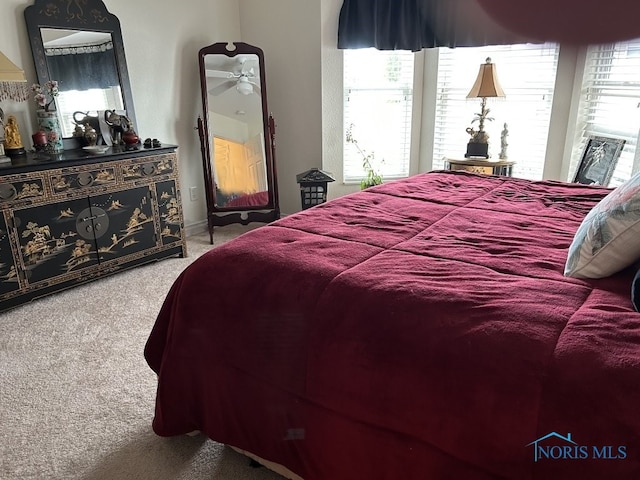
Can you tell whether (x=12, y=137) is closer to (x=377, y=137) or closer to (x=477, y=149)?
(x=377, y=137)

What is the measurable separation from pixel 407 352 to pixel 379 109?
3457 mm

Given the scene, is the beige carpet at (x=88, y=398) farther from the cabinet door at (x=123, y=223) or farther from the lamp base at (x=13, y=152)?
the lamp base at (x=13, y=152)

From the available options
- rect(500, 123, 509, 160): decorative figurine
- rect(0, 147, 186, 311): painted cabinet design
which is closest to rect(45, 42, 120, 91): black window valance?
rect(0, 147, 186, 311): painted cabinet design

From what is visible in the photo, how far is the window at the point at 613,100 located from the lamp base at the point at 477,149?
24.7 inches

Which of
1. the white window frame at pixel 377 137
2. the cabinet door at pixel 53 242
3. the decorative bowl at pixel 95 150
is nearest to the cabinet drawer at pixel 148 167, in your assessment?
the decorative bowl at pixel 95 150

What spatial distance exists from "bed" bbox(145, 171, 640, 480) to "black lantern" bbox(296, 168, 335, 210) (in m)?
1.94

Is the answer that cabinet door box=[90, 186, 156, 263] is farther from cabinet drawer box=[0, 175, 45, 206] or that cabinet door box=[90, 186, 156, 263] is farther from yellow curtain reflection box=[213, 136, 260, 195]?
yellow curtain reflection box=[213, 136, 260, 195]

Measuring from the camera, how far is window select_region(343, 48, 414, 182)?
4.24 metres

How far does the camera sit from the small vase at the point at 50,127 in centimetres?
317

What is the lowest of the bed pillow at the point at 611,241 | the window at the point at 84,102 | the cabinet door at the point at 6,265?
the cabinet door at the point at 6,265

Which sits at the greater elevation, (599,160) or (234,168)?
(599,160)

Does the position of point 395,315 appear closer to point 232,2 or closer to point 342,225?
point 342,225

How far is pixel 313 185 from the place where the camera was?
3.99 metres

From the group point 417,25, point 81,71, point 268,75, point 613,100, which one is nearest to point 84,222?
point 81,71
